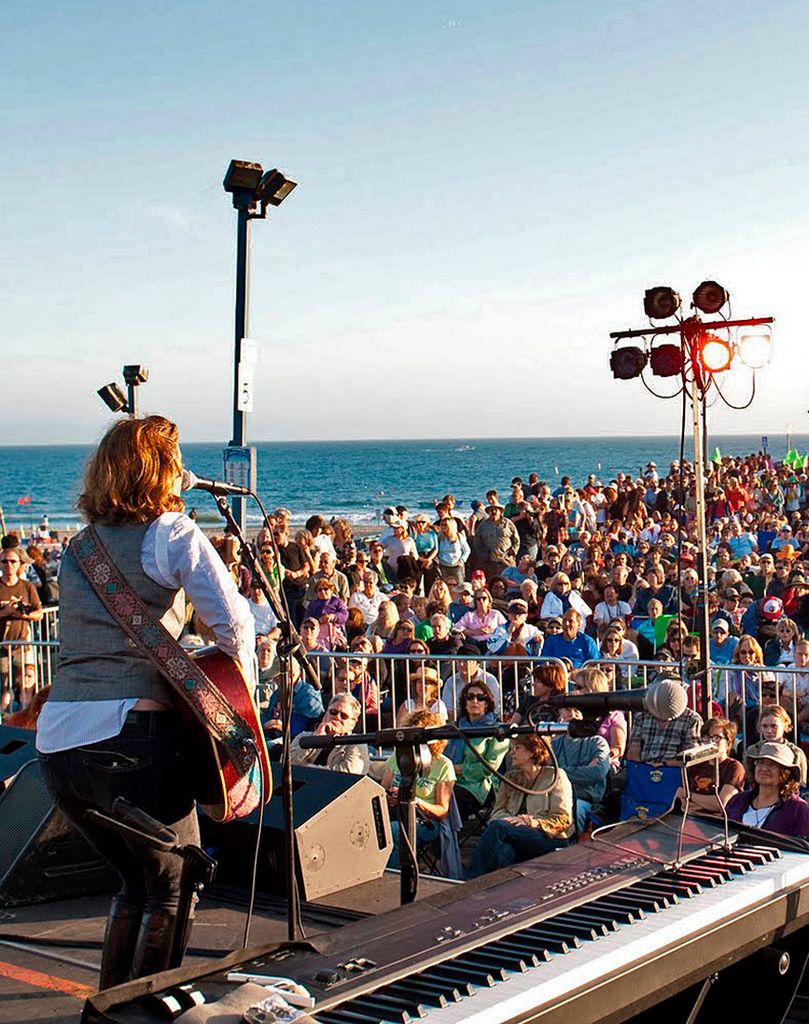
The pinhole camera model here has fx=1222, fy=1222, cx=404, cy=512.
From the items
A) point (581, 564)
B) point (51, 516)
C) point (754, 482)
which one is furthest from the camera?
point (51, 516)

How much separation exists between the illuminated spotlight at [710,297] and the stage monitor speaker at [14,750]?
4.98 metres

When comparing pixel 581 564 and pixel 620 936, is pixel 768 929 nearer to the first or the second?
pixel 620 936

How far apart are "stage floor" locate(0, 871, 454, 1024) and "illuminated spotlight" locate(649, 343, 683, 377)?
172 inches

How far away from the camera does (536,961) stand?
9.45ft

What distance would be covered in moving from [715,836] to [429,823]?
2999 millimetres

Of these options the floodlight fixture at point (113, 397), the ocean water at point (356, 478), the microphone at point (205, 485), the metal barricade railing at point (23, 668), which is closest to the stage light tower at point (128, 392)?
the floodlight fixture at point (113, 397)

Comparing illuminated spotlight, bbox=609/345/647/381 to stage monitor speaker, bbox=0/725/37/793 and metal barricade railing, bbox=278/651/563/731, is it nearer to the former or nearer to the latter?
metal barricade railing, bbox=278/651/563/731

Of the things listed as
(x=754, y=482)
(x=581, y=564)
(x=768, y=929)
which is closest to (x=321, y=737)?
(x=768, y=929)

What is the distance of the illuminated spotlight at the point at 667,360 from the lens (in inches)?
326

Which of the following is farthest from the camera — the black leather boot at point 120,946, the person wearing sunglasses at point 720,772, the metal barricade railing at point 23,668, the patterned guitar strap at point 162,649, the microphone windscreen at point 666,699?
the metal barricade railing at point 23,668

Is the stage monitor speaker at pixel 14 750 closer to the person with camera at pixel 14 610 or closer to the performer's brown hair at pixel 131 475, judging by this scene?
the performer's brown hair at pixel 131 475

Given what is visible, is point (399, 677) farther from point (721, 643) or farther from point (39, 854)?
point (39, 854)

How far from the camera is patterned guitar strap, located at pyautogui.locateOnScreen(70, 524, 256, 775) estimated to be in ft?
10.5

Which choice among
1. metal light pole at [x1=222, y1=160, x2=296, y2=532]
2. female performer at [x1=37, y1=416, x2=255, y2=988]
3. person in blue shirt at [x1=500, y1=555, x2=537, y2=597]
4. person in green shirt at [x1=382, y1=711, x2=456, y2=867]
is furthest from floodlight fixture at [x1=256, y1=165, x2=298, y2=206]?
person in blue shirt at [x1=500, y1=555, x2=537, y2=597]
